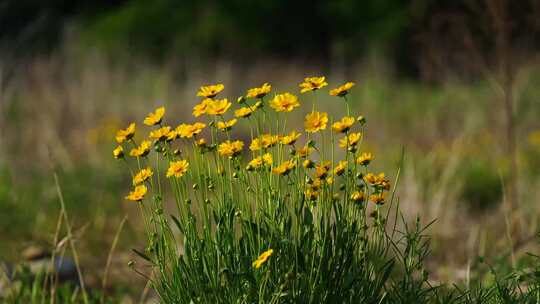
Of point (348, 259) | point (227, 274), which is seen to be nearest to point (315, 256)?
point (348, 259)

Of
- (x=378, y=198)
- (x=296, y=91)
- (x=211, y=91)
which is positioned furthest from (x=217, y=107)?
(x=296, y=91)

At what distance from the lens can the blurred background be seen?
197 inches

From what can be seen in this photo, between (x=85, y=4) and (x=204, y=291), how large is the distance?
1882 cm

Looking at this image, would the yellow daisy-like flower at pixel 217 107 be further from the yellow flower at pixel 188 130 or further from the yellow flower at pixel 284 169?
the yellow flower at pixel 284 169

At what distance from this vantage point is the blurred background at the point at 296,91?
5.00 meters

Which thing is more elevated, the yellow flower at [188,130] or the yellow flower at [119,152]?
→ the yellow flower at [188,130]

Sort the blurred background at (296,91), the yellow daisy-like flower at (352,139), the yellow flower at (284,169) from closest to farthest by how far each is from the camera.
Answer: the yellow flower at (284,169), the yellow daisy-like flower at (352,139), the blurred background at (296,91)

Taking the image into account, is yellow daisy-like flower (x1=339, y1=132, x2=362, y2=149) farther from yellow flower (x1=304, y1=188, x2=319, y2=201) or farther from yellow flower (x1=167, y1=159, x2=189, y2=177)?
yellow flower (x1=167, y1=159, x2=189, y2=177)

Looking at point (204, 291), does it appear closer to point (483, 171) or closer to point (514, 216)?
point (514, 216)

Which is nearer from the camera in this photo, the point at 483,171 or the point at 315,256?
the point at 315,256

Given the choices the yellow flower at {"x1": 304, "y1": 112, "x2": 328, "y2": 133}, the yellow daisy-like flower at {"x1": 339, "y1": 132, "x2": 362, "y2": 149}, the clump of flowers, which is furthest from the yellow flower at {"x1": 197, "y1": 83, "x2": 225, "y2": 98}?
the yellow daisy-like flower at {"x1": 339, "y1": 132, "x2": 362, "y2": 149}

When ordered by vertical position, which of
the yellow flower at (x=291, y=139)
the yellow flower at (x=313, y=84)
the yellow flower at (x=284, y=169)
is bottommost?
the yellow flower at (x=284, y=169)

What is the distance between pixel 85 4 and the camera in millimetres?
19938

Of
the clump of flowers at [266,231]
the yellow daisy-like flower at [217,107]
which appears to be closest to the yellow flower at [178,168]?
the clump of flowers at [266,231]
